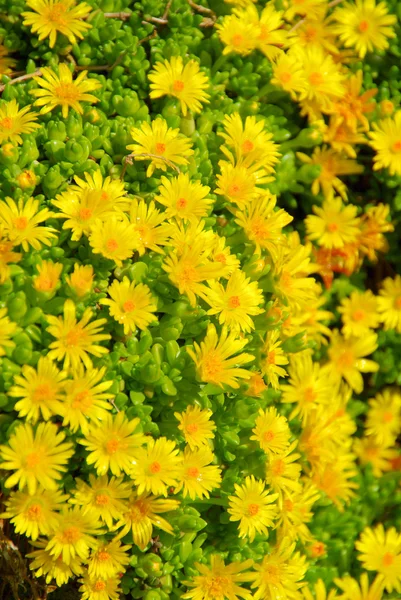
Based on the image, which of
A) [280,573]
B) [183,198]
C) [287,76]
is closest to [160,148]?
[183,198]

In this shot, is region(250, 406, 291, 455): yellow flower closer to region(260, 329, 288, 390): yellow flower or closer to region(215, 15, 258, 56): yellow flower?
region(260, 329, 288, 390): yellow flower

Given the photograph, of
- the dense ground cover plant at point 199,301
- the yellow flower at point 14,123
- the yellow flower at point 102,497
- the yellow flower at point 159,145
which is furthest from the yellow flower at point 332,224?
the yellow flower at point 102,497

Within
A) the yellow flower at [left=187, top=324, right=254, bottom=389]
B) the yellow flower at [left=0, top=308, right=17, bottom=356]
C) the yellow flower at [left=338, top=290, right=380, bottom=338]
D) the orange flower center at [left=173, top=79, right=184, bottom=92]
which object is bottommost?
the yellow flower at [left=338, top=290, right=380, bottom=338]

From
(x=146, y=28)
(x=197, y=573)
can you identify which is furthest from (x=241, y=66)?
(x=197, y=573)

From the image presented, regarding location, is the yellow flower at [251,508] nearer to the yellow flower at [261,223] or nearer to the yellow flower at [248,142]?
the yellow flower at [261,223]

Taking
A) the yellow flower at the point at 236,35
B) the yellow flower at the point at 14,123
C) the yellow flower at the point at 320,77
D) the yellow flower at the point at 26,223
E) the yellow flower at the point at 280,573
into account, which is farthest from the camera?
the yellow flower at the point at 320,77

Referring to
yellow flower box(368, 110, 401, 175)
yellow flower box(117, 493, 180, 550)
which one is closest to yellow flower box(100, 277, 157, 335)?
yellow flower box(117, 493, 180, 550)
